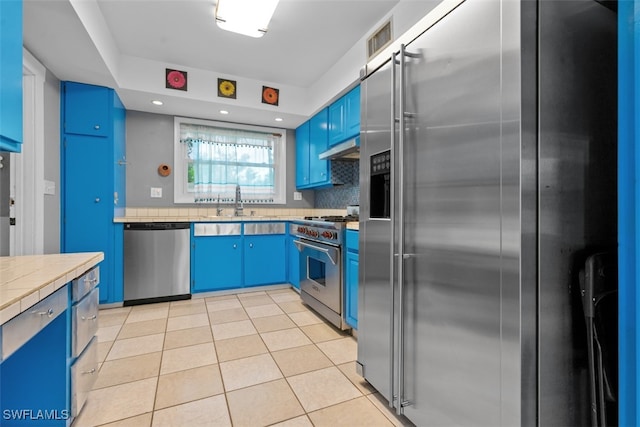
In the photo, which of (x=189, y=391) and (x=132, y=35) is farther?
(x=132, y=35)

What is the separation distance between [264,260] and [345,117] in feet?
6.26

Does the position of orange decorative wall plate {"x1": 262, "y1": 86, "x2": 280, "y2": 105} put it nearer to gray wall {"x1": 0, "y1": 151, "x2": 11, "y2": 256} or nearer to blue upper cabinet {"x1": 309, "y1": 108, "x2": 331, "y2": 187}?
blue upper cabinet {"x1": 309, "y1": 108, "x2": 331, "y2": 187}

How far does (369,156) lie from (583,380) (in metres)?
1.25

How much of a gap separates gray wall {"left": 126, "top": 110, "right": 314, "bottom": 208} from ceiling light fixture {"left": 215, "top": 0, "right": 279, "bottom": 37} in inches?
74.5

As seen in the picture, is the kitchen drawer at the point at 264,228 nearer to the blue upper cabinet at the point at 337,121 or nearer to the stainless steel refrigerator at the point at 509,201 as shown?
the blue upper cabinet at the point at 337,121

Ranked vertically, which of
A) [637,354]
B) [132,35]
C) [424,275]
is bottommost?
[637,354]

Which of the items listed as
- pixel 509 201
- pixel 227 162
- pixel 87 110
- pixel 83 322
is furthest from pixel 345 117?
pixel 83 322

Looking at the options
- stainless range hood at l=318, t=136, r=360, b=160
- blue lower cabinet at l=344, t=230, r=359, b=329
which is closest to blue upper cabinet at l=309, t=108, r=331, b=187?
stainless range hood at l=318, t=136, r=360, b=160

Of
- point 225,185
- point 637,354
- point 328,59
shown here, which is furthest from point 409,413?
point 225,185

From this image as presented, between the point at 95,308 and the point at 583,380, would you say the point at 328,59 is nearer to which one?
the point at 95,308

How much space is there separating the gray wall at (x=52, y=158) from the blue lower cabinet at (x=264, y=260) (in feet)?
5.71

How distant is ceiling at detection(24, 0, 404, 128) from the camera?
2.17 metres

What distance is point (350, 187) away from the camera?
3.76 m

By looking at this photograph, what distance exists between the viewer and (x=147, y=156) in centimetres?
365
